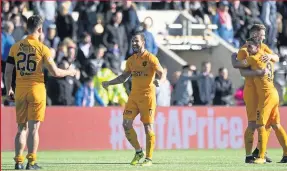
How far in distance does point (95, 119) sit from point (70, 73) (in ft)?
31.3

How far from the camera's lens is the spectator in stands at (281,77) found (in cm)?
2901

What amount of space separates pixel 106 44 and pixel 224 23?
176 inches

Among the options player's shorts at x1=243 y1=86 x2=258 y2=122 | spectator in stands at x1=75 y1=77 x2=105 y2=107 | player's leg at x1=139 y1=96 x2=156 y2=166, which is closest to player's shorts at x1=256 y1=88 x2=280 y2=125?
player's shorts at x1=243 y1=86 x2=258 y2=122

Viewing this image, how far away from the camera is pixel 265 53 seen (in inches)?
717

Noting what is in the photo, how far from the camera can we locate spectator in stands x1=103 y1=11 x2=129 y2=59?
29047mm

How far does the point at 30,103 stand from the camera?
1627 cm

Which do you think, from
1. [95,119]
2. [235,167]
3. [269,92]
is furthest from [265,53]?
[95,119]

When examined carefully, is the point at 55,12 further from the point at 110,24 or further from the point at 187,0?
the point at 187,0

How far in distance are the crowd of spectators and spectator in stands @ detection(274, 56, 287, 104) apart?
29mm

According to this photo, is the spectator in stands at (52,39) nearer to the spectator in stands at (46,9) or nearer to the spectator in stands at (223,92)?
the spectator in stands at (46,9)

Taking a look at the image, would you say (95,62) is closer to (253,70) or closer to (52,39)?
(52,39)

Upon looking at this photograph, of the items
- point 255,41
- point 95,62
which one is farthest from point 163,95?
point 255,41

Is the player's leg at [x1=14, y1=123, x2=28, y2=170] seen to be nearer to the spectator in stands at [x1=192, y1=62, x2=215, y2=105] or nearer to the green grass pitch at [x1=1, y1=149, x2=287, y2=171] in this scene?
the green grass pitch at [x1=1, y1=149, x2=287, y2=171]

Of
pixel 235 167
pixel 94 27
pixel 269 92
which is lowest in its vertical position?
pixel 235 167
